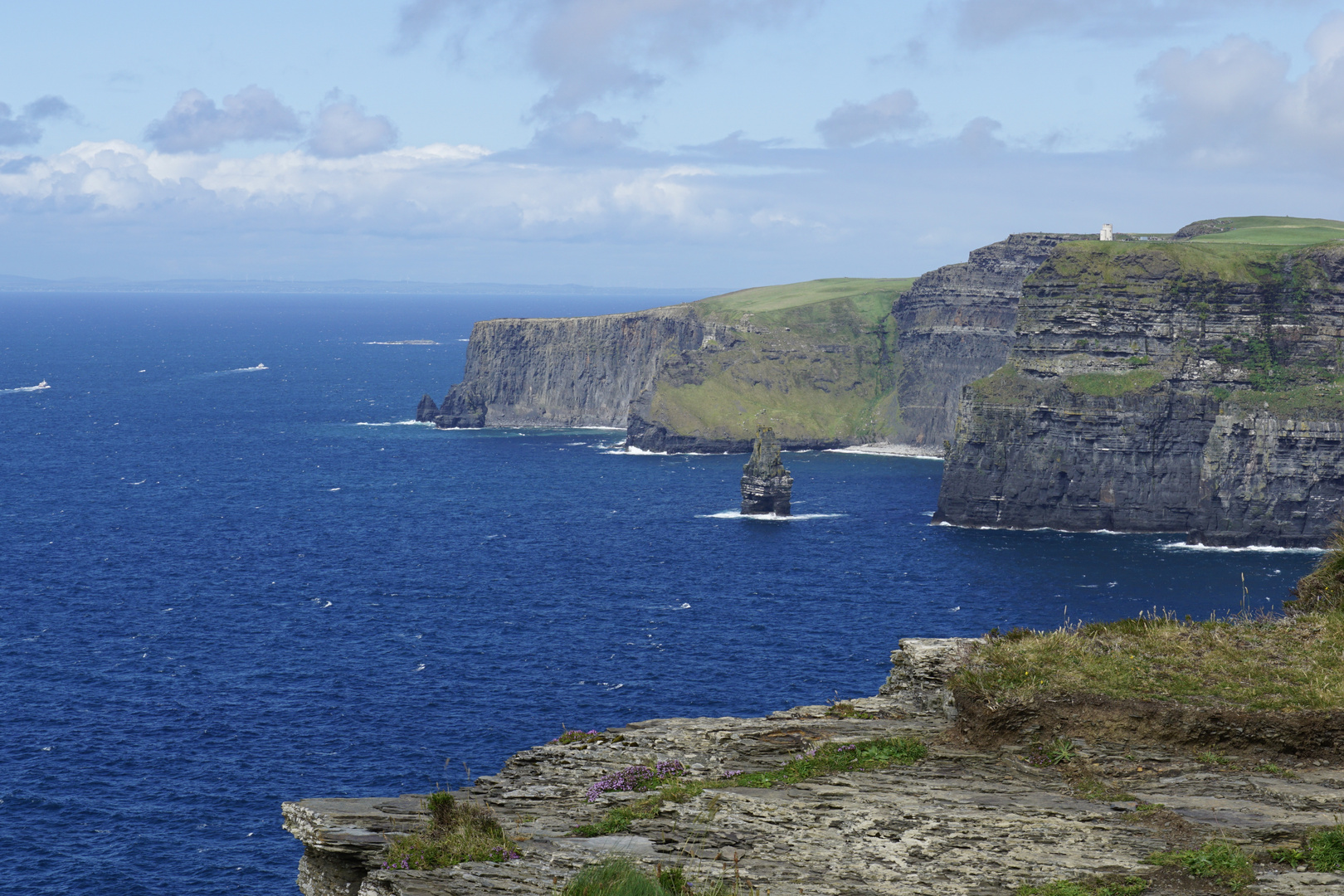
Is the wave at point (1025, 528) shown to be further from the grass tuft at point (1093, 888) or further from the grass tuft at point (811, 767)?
the grass tuft at point (1093, 888)

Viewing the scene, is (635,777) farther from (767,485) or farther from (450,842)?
(767,485)

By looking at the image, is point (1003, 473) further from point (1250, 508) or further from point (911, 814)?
point (911, 814)

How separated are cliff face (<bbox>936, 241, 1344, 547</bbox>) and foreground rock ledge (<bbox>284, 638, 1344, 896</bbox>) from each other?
138106 mm

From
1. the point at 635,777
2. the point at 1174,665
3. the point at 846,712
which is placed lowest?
the point at 635,777

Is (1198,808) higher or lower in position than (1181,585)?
higher

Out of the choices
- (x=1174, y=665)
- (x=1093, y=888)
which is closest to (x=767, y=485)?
(x=1174, y=665)

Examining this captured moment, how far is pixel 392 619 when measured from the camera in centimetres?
11100

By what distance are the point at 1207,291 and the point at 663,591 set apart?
296 ft

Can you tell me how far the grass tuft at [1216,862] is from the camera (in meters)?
20.3

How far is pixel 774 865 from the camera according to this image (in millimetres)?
21859

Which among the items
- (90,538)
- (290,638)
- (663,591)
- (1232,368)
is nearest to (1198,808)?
(290,638)

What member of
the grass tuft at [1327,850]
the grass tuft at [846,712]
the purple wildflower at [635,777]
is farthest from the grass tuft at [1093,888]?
the grass tuft at [846,712]

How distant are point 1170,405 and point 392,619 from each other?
102501mm

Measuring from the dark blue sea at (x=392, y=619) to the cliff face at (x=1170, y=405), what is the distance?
6537mm
